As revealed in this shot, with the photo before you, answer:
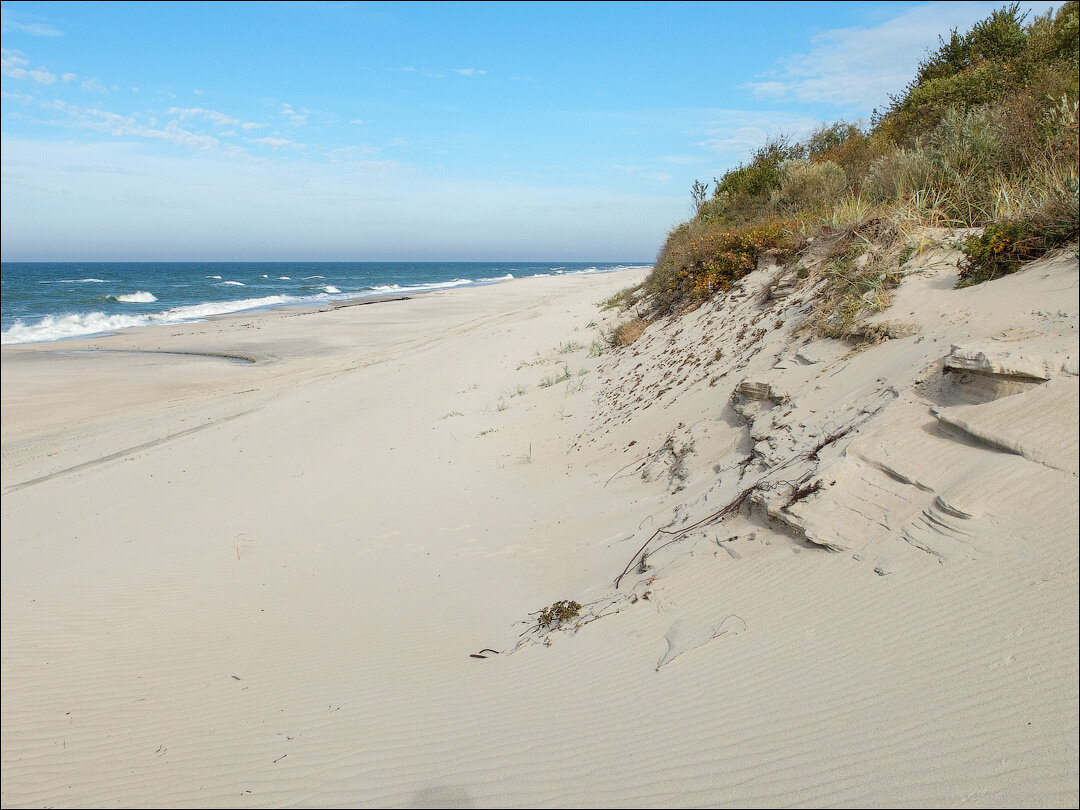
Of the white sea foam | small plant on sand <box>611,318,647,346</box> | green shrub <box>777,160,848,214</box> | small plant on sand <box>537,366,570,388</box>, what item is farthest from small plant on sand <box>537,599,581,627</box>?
the white sea foam

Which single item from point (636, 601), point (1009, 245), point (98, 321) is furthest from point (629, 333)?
point (98, 321)

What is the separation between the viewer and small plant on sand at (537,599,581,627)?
180 inches

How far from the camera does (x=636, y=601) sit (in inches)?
171

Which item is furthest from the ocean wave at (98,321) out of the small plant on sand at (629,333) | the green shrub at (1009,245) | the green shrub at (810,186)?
the green shrub at (1009,245)

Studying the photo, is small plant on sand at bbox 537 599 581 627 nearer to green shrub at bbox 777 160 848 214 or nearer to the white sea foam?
green shrub at bbox 777 160 848 214

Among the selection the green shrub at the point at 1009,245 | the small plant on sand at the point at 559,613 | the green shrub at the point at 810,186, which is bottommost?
the small plant on sand at the point at 559,613

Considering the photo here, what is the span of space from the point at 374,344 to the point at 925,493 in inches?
889

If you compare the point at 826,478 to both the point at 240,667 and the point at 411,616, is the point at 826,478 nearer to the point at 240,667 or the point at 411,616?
the point at 411,616

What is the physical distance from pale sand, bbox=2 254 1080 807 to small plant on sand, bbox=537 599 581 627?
125 millimetres

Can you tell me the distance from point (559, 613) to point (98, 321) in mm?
33414

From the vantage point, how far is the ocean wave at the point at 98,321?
2483 centimetres

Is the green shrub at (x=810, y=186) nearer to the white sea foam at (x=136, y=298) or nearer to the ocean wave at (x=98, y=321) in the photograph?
the ocean wave at (x=98, y=321)

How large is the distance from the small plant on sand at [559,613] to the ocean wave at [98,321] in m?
22.7

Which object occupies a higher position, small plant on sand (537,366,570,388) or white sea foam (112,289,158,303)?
white sea foam (112,289,158,303)
